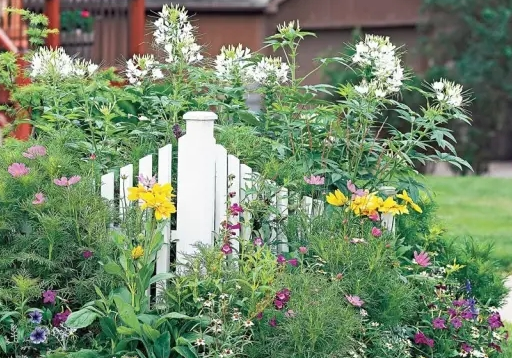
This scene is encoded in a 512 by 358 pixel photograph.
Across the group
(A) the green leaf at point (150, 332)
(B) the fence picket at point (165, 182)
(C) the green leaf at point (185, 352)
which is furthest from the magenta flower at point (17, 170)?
(C) the green leaf at point (185, 352)

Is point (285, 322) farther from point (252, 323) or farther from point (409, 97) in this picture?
point (409, 97)

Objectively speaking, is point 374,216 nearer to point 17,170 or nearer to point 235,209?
point 235,209

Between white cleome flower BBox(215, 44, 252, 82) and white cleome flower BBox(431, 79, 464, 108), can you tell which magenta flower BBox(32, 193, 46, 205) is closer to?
white cleome flower BBox(215, 44, 252, 82)

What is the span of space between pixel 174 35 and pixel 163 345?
1.66 m

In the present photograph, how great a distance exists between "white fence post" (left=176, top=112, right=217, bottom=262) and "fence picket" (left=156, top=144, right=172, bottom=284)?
0.16ft

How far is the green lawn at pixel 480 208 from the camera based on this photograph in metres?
9.25

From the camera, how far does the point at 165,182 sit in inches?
191

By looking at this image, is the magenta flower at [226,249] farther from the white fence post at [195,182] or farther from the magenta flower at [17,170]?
the magenta flower at [17,170]

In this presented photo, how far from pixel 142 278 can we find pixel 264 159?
1012mm

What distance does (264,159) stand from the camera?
515cm

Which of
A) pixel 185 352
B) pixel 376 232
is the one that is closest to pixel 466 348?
pixel 376 232

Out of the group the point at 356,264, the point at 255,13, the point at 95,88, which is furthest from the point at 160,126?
the point at 255,13

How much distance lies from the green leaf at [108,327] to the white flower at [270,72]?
5.06 feet

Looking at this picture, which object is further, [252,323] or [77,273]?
[77,273]
